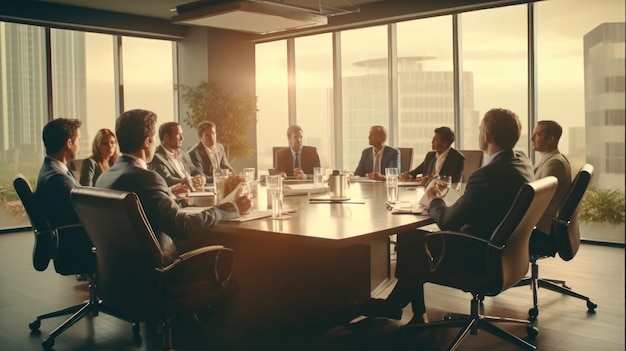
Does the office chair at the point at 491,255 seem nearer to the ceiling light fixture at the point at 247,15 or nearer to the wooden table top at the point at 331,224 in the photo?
the wooden table top at the point at 331,224

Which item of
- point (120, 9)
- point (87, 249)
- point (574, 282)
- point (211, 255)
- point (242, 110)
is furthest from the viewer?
point (242, 110)

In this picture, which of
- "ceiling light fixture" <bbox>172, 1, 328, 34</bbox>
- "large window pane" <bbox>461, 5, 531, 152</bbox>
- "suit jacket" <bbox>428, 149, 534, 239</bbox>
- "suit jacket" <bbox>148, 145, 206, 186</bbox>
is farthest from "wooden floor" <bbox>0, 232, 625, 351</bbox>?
"large window pane" <bbox>461, 5, 531, 152</bbox>

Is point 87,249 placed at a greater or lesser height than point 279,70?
lesser

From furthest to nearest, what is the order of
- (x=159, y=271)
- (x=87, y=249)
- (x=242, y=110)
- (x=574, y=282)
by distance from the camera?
(x=242, y=110)
(x=574, y=282)
(x=87, y=249)
(x=159, y=271)

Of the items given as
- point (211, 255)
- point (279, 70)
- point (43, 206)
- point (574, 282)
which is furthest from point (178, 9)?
point (279, 70)

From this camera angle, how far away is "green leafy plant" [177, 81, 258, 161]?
9680 millimetres

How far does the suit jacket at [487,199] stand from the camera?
325 cm

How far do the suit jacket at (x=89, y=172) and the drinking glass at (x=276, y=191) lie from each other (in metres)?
2.07

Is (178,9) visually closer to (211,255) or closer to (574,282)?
(211,255)

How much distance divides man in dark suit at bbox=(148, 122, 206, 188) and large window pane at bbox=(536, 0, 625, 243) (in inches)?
173

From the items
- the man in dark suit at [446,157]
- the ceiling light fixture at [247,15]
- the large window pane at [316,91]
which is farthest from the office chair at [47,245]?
the large window pane at [316,91]

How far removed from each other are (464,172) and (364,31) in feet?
13.3

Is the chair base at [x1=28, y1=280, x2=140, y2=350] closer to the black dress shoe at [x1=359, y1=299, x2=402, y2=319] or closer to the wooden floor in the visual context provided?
the wooden floor

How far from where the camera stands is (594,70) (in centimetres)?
691
